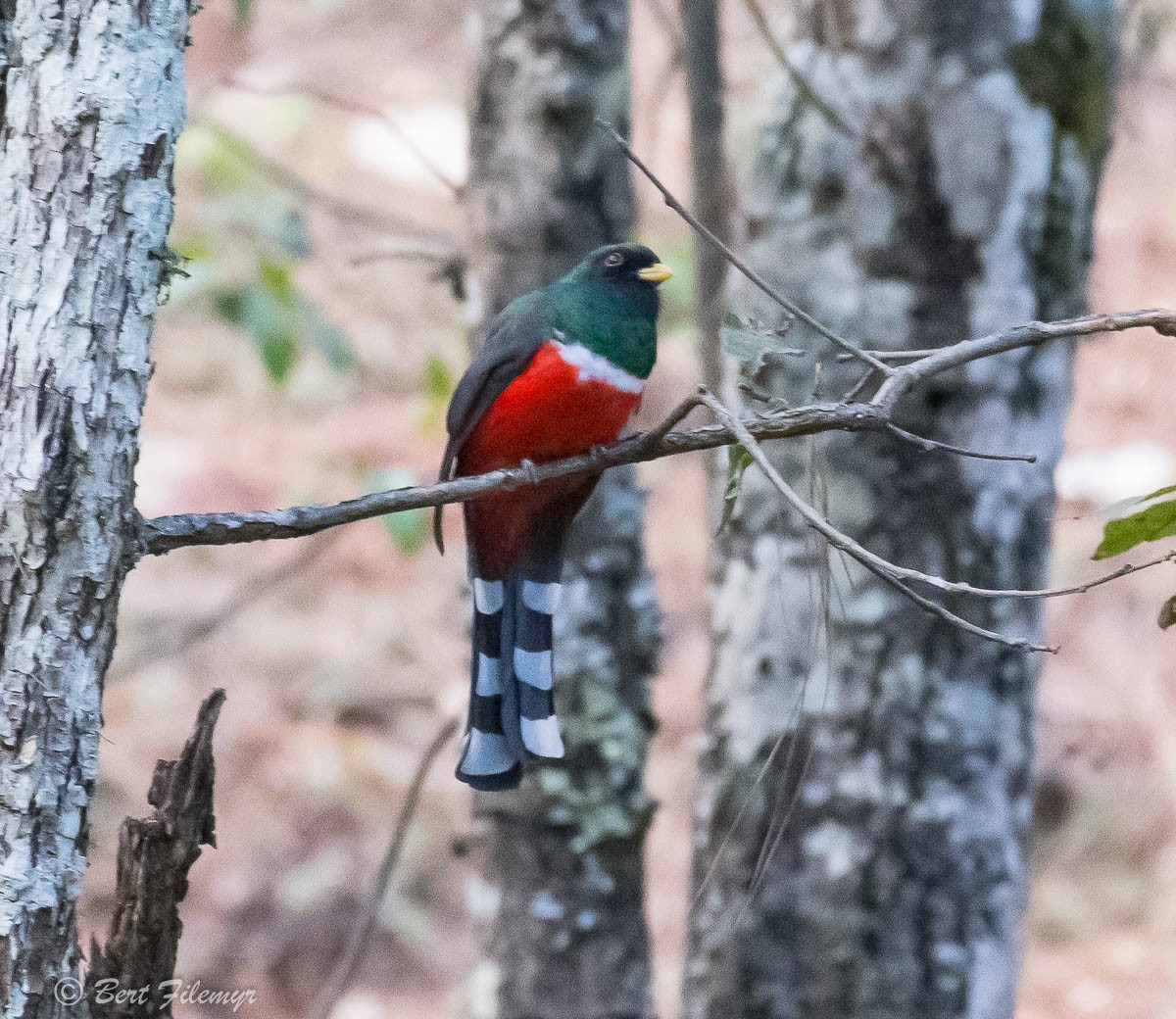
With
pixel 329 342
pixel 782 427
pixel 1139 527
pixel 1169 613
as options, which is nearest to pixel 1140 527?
pixel 1139 527

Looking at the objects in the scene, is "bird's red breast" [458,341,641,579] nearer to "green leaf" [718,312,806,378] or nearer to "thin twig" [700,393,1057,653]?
"green leaf" [718,312,806,378]

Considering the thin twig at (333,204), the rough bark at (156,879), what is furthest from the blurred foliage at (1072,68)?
the rough bark at (156,879)

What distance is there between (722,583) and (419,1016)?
4445 millimetres

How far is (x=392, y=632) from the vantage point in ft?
28.8

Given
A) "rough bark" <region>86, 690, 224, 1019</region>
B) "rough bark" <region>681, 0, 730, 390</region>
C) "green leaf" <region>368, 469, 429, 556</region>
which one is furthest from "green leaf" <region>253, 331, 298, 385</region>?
"rough bark" <region>86, 690, 224, 1019</region>

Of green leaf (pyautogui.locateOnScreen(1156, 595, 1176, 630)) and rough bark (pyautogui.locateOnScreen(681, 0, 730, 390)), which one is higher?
rough bark (pyautogui.locateOnScreen(681, 0, 730, 390))

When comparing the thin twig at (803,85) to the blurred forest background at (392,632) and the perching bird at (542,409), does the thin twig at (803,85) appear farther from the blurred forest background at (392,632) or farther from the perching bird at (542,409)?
the blurred forest background at (392,632)

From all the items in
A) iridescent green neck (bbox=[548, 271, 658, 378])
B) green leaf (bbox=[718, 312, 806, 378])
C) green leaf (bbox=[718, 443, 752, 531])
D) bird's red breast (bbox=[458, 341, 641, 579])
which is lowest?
green leaf (bbox=[718, 443, 752, 531])

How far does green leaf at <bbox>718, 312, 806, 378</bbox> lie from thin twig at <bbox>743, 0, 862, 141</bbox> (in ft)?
4.49

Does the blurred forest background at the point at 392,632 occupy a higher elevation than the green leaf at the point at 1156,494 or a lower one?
higher

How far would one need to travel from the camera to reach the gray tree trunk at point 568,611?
320cm

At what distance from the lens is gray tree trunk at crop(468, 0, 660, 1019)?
10.5 ft

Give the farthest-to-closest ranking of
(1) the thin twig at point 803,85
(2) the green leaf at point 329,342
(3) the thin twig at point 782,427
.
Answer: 1. (2) the green leaf at point 329,342
2. (1) the thin twig at point 803,85
3. (3) the thin twig at point 782,427

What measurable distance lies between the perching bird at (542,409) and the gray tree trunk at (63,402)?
3.54 ft
